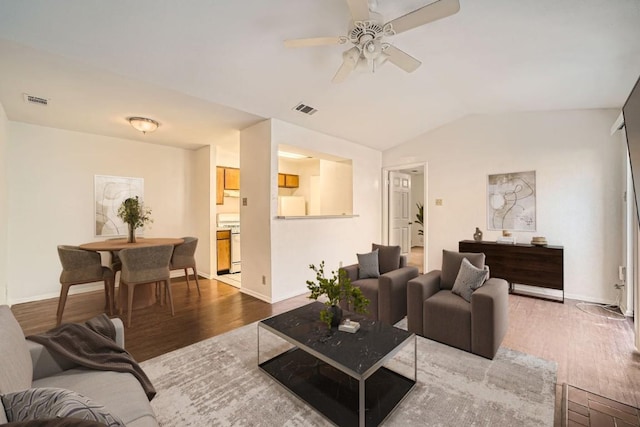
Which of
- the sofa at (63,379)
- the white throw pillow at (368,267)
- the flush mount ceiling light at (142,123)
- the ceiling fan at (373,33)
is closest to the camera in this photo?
the sofa at (63,379)

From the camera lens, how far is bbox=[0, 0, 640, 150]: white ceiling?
2.12 m

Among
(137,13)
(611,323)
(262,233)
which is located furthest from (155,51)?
(611,323)

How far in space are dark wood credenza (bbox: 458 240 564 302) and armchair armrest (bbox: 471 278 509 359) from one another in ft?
6.73

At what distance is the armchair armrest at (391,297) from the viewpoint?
9.84 ft

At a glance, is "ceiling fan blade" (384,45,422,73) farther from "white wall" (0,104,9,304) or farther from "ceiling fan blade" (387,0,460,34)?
"white wall" (0,104,9,304)

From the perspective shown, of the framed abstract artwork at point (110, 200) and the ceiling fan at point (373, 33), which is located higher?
the ceiling fan at point (373, 33)

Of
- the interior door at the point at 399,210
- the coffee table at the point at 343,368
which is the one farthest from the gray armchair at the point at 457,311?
the interior door at the point at 399,210

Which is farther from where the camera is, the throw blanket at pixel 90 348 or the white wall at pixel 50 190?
the white wall at pixel 50 190

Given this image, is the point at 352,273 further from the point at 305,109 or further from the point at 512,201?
the point at 512,201

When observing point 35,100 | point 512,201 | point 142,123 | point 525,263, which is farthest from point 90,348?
point 512,201

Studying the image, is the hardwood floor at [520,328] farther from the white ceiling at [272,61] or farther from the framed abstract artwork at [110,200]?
the white ceiling at [272,61]

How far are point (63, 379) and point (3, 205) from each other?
11.5 ft

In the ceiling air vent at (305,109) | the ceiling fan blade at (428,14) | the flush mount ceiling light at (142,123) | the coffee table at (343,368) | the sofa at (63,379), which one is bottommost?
the coffee table at (343,368)

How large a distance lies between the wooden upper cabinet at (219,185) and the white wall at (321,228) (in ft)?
6.51
